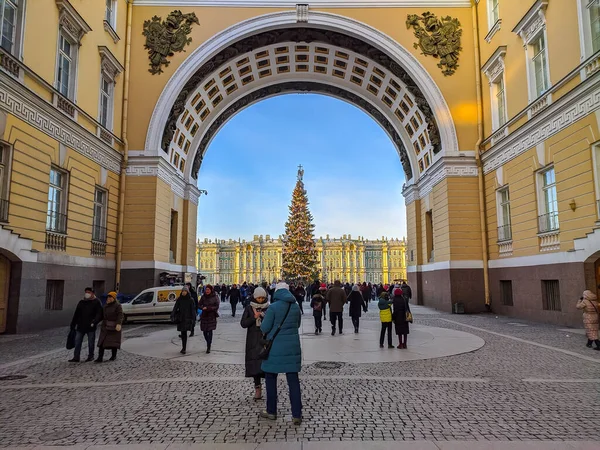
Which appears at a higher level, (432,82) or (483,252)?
(432,82)

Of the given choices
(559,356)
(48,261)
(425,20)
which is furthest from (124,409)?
(425,20)

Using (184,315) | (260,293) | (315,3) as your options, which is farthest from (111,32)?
(260,293)

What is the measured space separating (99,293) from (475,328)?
1646 cm

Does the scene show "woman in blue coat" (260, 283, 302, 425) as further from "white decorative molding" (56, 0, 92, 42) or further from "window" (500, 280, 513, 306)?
"window" (500, 280, 513, 306)

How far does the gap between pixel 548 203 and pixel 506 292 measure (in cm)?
536

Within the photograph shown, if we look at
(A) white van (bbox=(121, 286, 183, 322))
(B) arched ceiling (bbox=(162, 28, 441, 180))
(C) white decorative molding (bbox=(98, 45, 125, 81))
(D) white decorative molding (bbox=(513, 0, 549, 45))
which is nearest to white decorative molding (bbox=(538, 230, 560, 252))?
(D) white decorative molding (bbox=(513, 0, 549, 45))

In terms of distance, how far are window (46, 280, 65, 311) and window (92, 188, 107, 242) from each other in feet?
12.7

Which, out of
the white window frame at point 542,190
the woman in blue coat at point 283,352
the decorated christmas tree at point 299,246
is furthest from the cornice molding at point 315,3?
the decorated christmas tree at point 299,246

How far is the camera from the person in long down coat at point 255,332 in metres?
6.70

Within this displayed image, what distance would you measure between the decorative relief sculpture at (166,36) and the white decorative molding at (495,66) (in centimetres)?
1581

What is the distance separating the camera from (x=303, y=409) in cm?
625

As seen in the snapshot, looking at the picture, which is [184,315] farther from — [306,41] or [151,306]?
[306,41]

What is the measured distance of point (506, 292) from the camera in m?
20.6

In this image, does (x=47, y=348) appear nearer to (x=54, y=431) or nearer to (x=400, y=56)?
(x=54, y=431)
